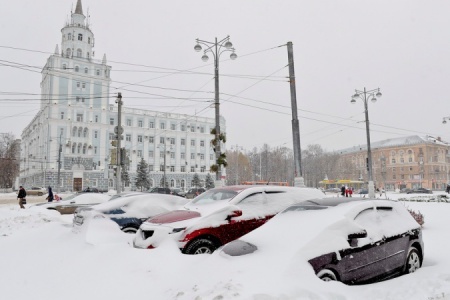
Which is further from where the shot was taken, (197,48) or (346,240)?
(197,48)

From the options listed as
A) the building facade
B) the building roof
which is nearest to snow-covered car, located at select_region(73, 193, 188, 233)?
the building facade

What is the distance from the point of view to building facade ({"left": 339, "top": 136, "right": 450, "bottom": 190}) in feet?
307

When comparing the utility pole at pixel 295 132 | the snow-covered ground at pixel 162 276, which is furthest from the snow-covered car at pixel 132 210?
the utility pole at pixel 295 132

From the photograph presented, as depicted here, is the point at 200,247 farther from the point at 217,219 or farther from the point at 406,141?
the point at 406,141

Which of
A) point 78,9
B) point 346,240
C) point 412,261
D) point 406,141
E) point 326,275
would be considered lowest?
point 412,261

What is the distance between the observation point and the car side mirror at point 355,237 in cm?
501

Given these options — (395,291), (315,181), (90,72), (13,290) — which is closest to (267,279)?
(395,291)

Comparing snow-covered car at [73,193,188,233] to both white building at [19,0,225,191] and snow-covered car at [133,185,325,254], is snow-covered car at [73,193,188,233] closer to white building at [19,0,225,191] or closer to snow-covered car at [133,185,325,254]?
snow-covered car at [133,185,325,254]

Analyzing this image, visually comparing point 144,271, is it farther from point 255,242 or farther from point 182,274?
point 255,242

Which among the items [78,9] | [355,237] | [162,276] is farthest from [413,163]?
[162,276]

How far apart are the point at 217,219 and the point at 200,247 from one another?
25.8 inches

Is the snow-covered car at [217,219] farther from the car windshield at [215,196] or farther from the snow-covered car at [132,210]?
the snow-covered car at [132,210]

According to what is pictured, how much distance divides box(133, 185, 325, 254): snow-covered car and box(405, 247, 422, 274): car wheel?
2836 mm

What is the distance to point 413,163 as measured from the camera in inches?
3757
